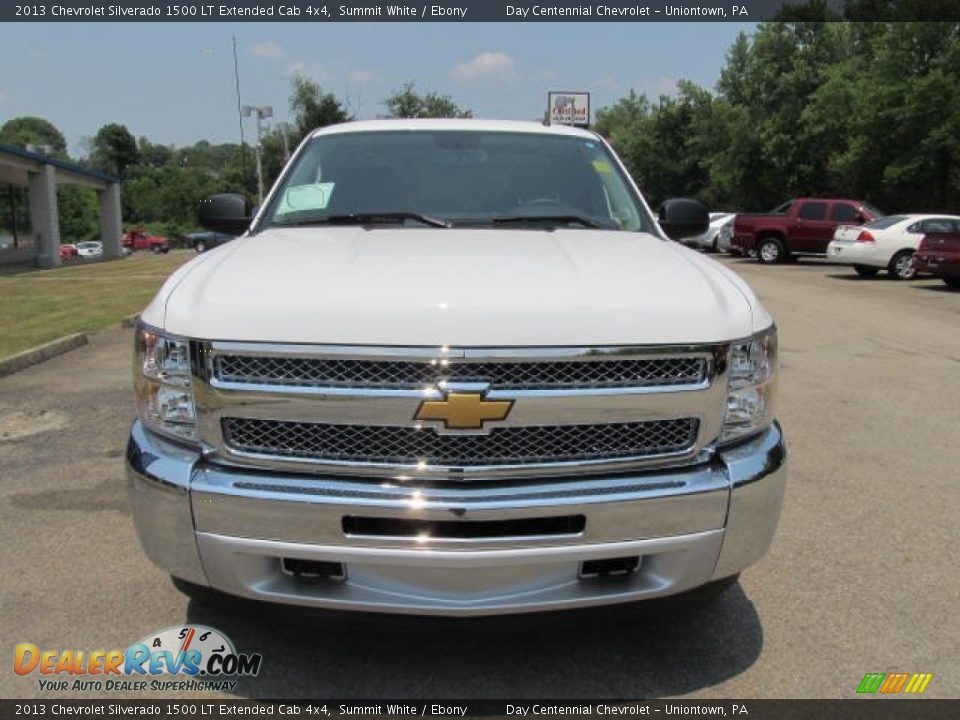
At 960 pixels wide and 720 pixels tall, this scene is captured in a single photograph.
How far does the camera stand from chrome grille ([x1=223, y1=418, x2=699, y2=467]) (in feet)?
7.95

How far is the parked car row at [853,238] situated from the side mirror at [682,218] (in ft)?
19.5

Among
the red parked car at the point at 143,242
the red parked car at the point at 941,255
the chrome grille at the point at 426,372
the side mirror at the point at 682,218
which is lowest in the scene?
the red parked car at the point at 143,242

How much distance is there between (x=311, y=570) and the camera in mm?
2449

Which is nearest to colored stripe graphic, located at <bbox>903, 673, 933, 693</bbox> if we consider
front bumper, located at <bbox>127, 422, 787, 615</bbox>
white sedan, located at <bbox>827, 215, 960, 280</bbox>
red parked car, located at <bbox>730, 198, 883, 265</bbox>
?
front bumper, located at <bbox>127, 422, 787, 615</bbox>

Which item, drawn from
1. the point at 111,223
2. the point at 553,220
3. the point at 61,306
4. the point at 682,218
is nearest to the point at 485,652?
the point at 553,220

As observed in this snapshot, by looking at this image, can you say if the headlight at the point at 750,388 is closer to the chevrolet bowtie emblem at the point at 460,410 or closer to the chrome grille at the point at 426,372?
the chrome grille at the point at 426,372

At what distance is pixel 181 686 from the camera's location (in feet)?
9.05

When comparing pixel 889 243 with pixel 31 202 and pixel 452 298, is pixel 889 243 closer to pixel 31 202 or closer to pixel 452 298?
pixel 452 298

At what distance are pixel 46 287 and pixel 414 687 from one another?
742 inches

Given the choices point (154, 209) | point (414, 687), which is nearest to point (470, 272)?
point (414, 687)

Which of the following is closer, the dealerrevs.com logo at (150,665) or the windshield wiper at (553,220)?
the dealerrevs.com logo at (150,665)

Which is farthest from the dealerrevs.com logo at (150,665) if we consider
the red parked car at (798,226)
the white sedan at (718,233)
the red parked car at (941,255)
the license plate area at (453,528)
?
the white sedan at (718,233)

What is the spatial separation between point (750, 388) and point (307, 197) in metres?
2.23

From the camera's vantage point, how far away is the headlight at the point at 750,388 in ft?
8.54
